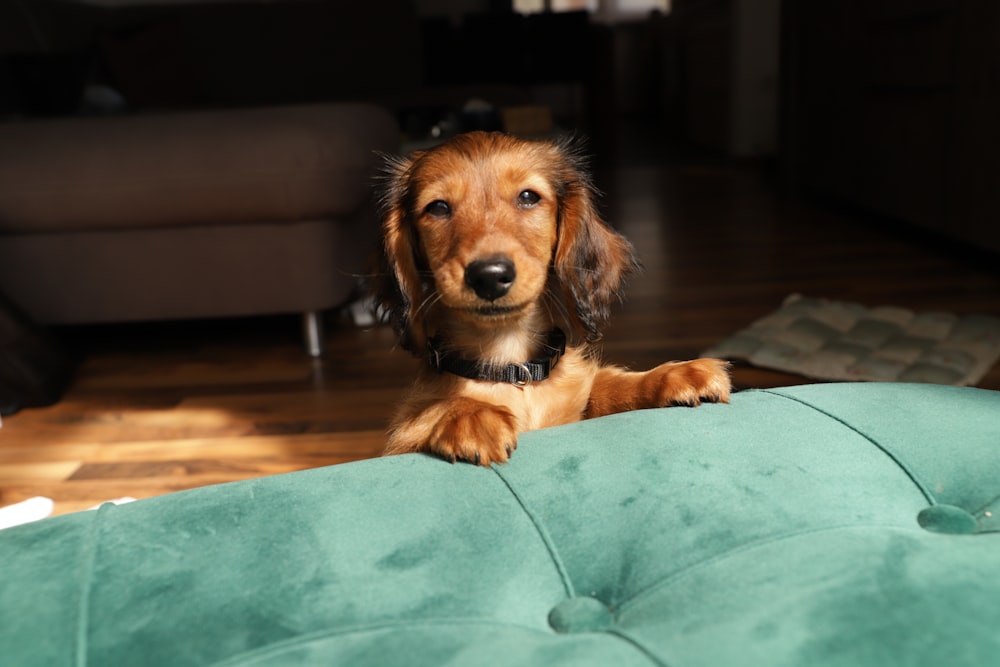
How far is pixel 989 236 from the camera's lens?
11.5 ft

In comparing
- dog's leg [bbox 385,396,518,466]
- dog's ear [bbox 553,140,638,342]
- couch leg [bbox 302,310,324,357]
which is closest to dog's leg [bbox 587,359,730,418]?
dog's ear [bbox 553,140,638,342]

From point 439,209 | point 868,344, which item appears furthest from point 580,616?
point 868,344

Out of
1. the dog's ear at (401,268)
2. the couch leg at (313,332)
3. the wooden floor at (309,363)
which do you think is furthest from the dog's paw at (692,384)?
the couch leg at (313,332)

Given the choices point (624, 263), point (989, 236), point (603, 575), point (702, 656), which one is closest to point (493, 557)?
point (603, 575)

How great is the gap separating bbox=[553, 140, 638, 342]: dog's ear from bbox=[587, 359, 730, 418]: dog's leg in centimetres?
10

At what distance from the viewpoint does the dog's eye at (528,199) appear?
4.65 feet

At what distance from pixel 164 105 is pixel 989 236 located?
4409 mm

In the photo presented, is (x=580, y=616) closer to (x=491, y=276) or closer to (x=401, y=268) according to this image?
(x=491, y=276)

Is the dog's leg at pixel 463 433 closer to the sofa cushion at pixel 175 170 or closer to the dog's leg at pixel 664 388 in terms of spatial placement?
the dog's leg at pixel 664 388

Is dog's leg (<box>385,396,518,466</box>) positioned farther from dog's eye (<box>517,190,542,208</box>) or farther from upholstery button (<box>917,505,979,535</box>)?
upholstery button (<box>917,505,979,535</box>)

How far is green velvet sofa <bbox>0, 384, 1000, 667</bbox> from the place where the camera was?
0.74 meters

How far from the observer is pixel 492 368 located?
4.73 ft

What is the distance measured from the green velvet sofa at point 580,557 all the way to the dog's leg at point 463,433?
0.03 metres

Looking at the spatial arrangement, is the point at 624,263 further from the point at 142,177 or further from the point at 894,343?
the point at 142,177
